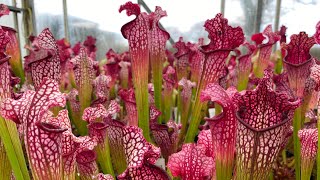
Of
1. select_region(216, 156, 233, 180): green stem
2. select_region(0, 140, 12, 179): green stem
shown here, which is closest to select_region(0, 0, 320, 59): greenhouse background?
select_region(0, 140, 12, 179): green stem

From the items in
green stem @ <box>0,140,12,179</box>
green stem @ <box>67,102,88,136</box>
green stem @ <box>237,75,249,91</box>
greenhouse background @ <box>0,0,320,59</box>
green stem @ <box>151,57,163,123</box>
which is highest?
greenhouse background @ <box>0,0,320,59</box>

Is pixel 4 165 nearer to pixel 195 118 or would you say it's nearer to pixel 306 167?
pixel 195 118

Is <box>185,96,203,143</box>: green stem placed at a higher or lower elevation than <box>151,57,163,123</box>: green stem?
lower

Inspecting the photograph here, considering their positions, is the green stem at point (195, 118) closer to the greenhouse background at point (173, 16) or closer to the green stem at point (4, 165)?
the green stem at point (4, 165)

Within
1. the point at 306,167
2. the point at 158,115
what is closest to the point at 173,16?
the point at 158,115

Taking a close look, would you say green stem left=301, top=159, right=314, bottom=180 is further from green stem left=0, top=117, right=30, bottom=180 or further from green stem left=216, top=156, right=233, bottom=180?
green stem left=0, top=117, right=30, bottom=180

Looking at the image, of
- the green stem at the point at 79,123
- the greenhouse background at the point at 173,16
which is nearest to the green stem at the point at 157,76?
the green stem at the point at 79,123
